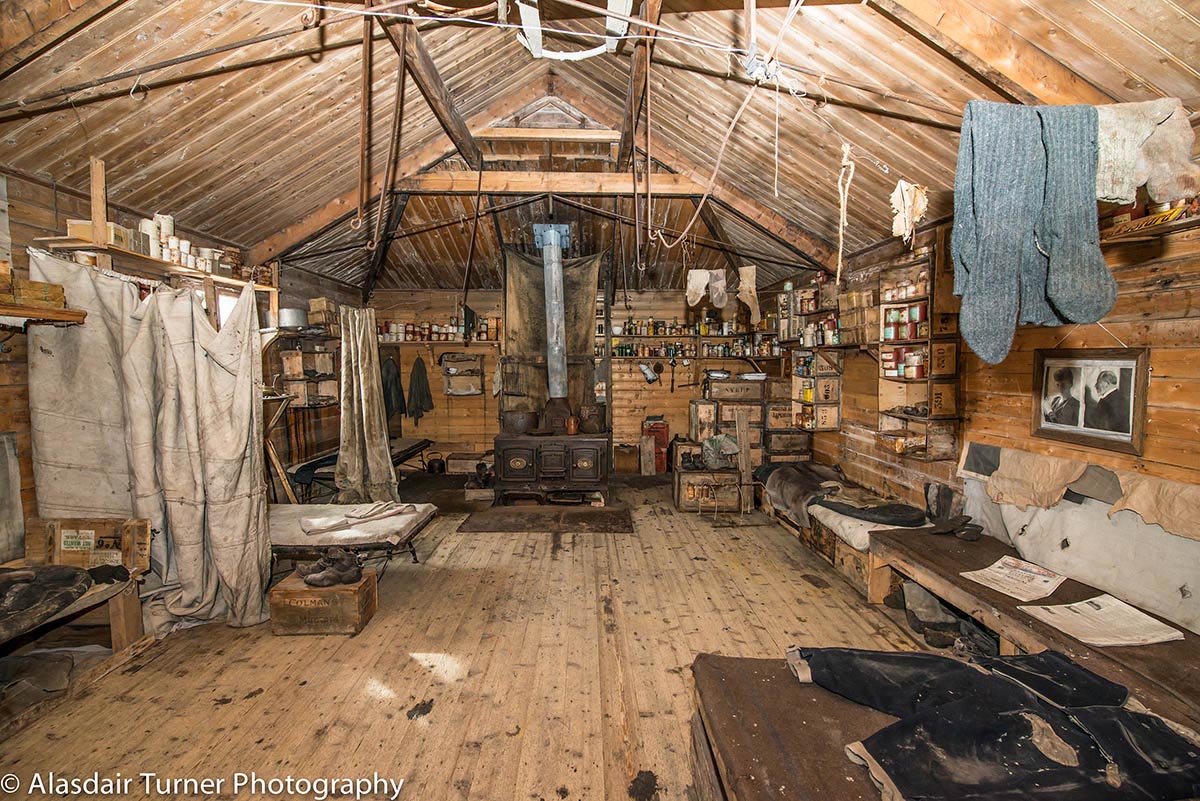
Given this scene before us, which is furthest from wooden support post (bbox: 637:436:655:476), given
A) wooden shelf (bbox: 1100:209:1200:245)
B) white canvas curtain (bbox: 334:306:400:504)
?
wooden shelf (bbox: 1100:209:1200:245)

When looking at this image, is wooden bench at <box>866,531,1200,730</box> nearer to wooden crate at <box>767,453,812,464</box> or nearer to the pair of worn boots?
wooden crate at <box>767,453,812,464</box>

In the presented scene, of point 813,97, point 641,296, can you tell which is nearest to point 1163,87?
point 813,97

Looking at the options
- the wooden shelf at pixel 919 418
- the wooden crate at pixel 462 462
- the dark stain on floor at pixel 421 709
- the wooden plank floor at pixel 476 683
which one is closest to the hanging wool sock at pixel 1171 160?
the wooden shelf at pixel 919 418

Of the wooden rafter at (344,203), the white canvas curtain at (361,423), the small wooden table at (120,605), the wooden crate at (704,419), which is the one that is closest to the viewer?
the small wooden table at (120,605)

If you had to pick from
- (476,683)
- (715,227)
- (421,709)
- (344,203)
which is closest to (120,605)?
(421,709)

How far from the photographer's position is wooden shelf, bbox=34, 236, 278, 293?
3.04 meters

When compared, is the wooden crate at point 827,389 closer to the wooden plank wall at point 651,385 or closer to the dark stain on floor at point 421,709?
the wooden plank wall at point 651,385

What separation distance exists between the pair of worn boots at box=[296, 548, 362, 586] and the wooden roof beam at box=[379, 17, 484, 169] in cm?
327

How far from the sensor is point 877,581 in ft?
11.7

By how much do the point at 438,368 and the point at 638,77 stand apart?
5684 millimetres

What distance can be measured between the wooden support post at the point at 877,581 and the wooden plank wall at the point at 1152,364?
1.17 m

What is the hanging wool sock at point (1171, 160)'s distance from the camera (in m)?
1.84

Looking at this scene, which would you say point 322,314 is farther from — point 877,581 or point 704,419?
point 877,581

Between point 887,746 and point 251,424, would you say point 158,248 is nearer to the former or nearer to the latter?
point 251,424
